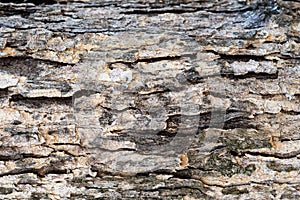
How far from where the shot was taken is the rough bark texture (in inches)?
45.8

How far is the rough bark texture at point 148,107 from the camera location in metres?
1.16

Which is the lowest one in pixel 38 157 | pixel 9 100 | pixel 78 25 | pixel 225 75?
pixel 38 157

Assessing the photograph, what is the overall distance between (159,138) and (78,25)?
0.44 meters

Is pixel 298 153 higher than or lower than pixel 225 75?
lower

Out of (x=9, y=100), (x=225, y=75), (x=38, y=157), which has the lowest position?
(x=38, y=157)

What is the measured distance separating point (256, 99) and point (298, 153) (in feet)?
0.72

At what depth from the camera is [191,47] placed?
1.19 metres

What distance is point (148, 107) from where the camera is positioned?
1.17m

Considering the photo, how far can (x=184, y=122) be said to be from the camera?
3.86 ft

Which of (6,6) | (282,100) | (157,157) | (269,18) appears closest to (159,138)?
(157,157)

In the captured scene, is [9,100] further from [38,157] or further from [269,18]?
[269,18]

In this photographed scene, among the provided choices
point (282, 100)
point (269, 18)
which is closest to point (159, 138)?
point (282, 100)

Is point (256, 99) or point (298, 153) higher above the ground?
point (256, 99)

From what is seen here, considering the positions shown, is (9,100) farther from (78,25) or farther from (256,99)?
(256,99)
